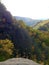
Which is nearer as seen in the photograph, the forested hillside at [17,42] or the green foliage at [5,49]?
the green foliage at [5,49]

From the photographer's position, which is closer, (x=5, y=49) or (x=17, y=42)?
(x=5, y=49)

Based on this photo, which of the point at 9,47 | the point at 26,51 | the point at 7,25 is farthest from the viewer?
the point at 7,25

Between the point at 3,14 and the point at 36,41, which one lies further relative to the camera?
the point at 36,41

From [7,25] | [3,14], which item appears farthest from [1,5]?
[7,25]

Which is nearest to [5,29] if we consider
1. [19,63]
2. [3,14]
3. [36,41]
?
[3,14]

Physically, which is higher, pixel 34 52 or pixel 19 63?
pixel 19 63

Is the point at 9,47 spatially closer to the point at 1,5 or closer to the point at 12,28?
the point at 12,28

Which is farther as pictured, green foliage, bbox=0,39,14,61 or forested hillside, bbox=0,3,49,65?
forested hillside, bbox=0,3,49,65

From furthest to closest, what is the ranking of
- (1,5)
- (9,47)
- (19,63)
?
(1,5) < (9,47) < (19,63)

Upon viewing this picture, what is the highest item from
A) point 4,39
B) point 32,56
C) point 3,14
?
point 3,14
